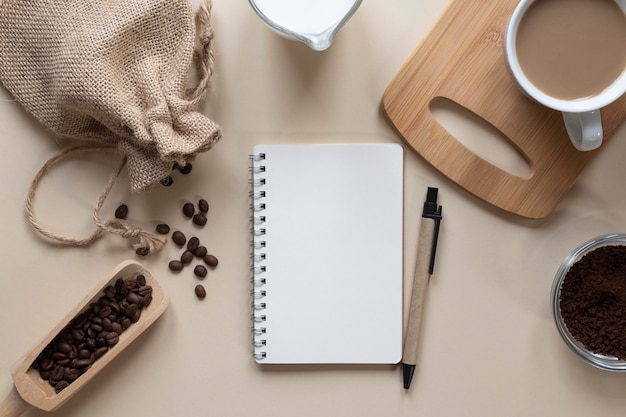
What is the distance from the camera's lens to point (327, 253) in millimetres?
883

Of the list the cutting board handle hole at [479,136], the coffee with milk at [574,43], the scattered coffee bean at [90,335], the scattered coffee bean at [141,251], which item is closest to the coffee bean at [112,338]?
the scattered coffee bean at [90,335]

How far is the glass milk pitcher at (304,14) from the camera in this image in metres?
0.76

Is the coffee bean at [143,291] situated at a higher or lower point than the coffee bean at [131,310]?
higher

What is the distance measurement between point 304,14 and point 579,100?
1.12 feet

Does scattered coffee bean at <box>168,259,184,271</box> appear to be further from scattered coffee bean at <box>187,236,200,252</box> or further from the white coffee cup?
the white coffee cup

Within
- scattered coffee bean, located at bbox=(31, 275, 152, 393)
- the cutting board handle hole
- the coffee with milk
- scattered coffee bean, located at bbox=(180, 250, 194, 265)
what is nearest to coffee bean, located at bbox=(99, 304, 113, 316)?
scattered coffee bean, located at bbox=(31, 275, 152, 393)

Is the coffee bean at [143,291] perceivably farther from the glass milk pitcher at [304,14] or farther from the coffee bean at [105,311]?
the glass milk pitcher at [304,14]

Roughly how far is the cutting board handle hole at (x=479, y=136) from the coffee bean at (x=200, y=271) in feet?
1.23

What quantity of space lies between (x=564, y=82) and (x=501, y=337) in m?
0.35

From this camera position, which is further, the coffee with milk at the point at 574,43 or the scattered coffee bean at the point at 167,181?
the scattered coffee bean at the point at 167,181

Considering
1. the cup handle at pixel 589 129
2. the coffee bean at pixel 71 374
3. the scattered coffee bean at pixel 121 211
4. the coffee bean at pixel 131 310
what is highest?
the cup handle at pixel 589 129

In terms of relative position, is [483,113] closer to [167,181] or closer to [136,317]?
[167,181]

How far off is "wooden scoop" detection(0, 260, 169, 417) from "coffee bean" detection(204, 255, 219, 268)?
0.07m

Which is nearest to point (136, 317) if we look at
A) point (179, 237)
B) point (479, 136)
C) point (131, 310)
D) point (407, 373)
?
point (131, 310)
